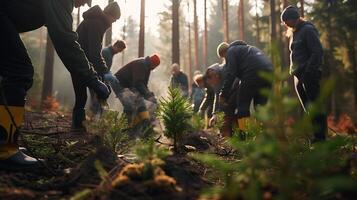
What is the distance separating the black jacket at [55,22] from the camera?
9.98 ft

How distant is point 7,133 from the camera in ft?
Answer: 9.12

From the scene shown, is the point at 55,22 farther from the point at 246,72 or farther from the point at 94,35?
the point at 246,72

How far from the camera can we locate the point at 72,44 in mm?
3168

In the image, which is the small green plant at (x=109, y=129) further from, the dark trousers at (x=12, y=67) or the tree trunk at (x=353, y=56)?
the tree trunk at (x=353, y=56)

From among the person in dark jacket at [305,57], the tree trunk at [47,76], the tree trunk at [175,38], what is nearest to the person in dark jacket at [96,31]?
the person in dark jacket at [305,57]

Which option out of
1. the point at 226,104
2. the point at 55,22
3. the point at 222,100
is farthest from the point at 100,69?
the point at 55,22

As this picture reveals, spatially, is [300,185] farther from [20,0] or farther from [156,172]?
[20,0]

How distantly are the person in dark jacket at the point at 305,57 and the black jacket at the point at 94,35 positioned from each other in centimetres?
279

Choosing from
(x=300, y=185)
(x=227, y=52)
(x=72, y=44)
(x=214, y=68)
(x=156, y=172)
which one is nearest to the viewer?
(x=300, y=185)

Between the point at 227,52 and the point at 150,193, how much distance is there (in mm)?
4740

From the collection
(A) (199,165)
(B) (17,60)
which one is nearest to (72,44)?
(B) (17,60)

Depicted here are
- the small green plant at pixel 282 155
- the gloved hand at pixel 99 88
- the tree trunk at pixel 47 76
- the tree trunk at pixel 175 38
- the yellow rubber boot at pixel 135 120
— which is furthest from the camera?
the tree trunk at pixel 175 38

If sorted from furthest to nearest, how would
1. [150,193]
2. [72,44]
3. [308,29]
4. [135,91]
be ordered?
[135,91] < [308,29] < [72,44] < [150,193]

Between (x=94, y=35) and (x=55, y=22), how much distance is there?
124 inches
